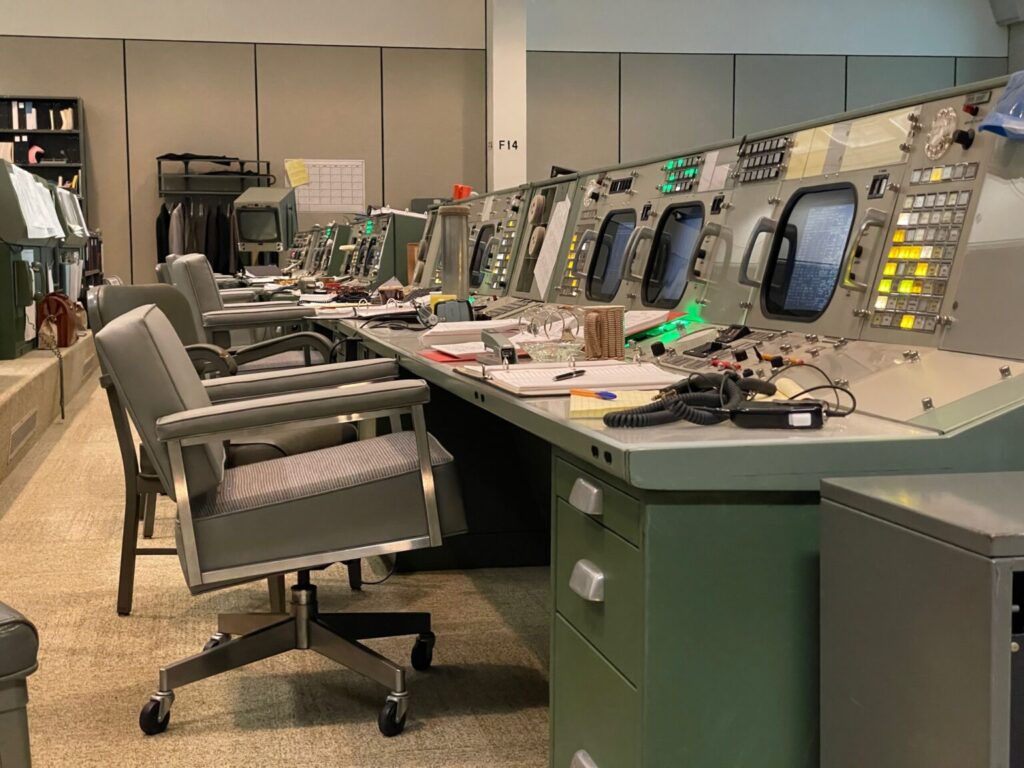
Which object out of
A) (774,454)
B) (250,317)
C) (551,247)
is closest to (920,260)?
(774,454)

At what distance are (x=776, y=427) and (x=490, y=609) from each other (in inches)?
67.2

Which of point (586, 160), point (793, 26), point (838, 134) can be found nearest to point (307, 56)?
point (586, 160)

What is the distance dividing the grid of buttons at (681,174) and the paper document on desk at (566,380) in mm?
837

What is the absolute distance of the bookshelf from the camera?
10.6 metres

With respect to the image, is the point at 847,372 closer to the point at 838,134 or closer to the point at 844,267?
the point at 844,267

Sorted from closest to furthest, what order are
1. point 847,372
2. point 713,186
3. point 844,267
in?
1. point 847,372
2. point 844,267
3. point 713,186

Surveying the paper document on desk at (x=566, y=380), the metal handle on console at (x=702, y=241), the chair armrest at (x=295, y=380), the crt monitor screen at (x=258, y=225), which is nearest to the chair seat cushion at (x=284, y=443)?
the chair armrest at (x=295, y=380)

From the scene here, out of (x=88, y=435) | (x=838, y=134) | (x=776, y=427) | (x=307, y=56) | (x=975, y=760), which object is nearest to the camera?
(x=975, y=760)

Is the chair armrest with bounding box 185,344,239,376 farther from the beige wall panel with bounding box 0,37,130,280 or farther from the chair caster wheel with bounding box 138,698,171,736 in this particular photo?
the beige wall panel with bounding box 0,37,130,280

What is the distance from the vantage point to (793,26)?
1152cm

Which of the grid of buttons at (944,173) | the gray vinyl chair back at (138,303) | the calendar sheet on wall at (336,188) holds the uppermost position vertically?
the calendar sheet on wall at (336,188)

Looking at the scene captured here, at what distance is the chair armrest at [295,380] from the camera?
2590 millimetres

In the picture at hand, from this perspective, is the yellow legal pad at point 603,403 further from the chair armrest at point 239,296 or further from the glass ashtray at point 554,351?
the chair armrest at point 239,296

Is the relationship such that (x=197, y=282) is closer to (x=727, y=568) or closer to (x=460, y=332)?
(x=460, y=332)
